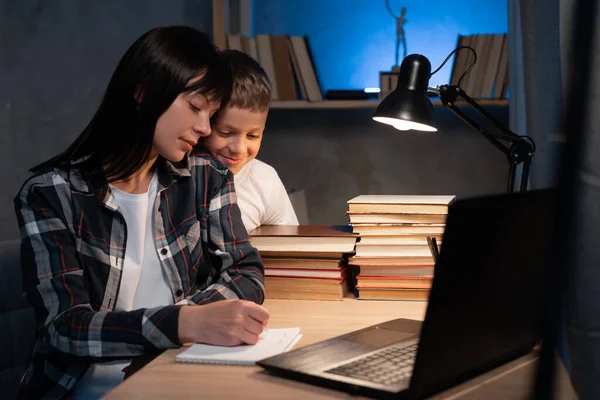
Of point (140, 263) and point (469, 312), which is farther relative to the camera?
point (140, 263)

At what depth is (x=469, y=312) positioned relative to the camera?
0.65m

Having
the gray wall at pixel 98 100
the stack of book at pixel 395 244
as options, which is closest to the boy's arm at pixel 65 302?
the stack of book at pixel 395 244

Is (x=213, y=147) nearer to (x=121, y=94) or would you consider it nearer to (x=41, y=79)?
(x=121, y=94)

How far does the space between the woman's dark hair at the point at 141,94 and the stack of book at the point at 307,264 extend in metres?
0.33

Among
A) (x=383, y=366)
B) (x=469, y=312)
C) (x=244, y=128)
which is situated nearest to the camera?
(x=469, y=312)

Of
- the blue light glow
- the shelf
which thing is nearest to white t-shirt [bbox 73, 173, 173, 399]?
the shelf

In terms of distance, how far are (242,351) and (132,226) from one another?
488 millimetres

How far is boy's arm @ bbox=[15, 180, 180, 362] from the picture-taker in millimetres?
1045

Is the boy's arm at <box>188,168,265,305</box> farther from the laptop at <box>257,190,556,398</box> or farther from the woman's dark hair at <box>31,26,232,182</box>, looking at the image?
the laptop at <box>257,190,556,398</box>

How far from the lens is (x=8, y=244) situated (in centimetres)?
134

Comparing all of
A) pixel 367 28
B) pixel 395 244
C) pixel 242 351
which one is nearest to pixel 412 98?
pixel 395 244

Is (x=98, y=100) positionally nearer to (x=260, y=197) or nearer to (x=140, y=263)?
(x=260, y=197)

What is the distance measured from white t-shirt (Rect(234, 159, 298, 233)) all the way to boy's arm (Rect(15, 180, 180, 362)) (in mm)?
614

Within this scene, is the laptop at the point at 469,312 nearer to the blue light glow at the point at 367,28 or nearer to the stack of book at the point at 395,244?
the stack of book at the point at 395,244
